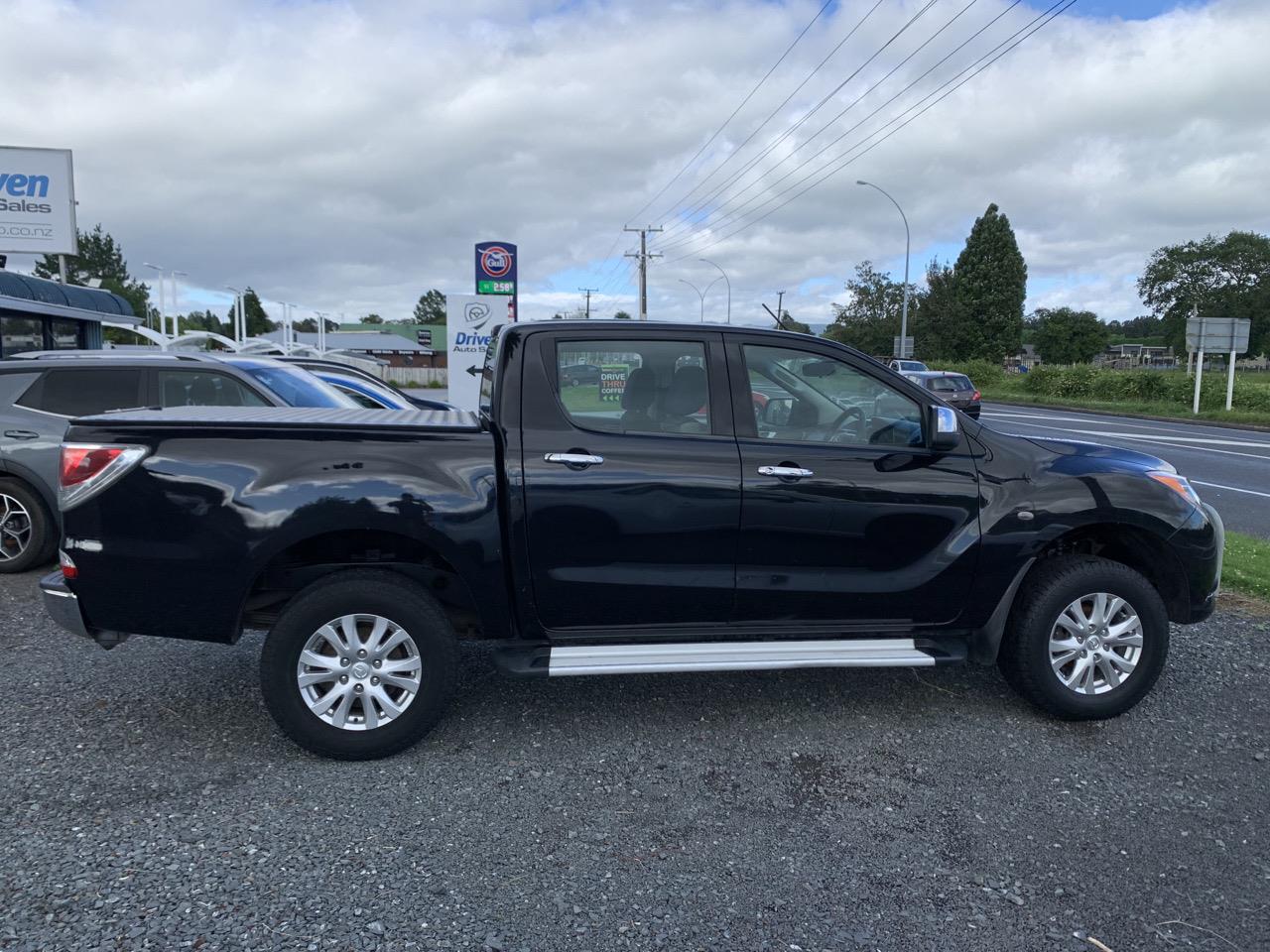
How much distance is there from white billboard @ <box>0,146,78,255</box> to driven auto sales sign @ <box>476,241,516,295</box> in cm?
1238

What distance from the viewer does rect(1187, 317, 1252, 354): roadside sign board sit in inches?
1063

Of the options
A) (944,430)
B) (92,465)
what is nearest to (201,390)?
(92,465)

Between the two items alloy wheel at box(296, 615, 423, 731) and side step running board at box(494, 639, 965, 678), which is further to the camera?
side step running board at box(494, 639, 965, 678)

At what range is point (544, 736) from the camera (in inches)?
162

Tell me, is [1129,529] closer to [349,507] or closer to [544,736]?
[544,736]

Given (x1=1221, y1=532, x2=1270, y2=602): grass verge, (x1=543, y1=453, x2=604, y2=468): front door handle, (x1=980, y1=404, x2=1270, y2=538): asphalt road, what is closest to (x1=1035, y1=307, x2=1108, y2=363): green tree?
(x1=980, y1=404, x2=1270, y2=538): asphalt road

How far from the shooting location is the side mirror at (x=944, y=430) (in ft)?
13.1

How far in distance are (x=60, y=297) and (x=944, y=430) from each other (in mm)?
17607

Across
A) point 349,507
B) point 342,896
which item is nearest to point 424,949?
point 342,896

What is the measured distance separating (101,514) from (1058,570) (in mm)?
4157

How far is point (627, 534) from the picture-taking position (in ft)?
12.8

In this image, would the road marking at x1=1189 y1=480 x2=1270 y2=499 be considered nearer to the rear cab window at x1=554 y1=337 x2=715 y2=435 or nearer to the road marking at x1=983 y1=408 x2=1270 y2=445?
the road marking at x1=983 y1=408 x2=1270 y2=445

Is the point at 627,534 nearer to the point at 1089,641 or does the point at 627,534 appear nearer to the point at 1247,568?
the point at 1089,641

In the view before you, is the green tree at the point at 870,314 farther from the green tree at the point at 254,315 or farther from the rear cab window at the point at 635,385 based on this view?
the green tree at the point at 254,315
